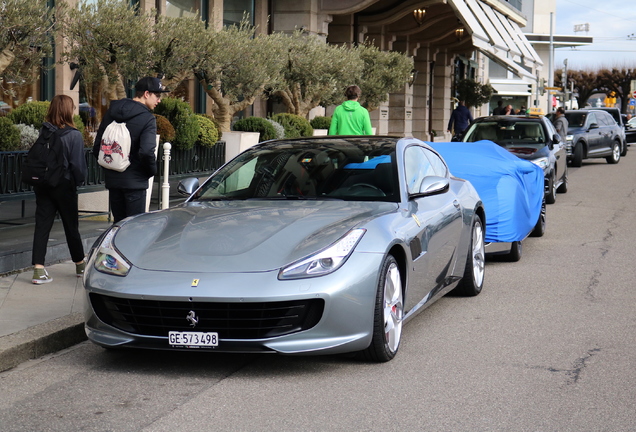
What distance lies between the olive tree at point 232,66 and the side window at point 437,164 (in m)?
6.38

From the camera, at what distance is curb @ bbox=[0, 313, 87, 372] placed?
5945 millimetres

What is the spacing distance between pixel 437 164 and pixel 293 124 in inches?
464

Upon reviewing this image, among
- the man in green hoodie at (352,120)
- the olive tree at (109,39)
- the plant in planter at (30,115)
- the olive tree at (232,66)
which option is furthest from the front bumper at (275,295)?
the olive tree at (232,66)

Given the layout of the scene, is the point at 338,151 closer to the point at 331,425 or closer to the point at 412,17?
the point at 331,425

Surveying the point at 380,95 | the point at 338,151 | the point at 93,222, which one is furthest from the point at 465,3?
the point at 338,151

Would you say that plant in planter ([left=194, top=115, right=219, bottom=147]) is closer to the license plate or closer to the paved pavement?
the paved pavement

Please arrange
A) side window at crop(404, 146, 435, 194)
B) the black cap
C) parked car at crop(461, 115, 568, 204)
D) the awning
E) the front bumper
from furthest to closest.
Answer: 1. the awning
2. parked car at crop(461, 115, 568, 204)
3. the black cap
4. side window at crop(404, 146, 435, 194)
5. the front bumper

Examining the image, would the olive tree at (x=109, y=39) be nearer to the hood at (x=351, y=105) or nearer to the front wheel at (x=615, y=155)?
the hood at (x=351, y=105)

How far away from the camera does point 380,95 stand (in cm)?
2544

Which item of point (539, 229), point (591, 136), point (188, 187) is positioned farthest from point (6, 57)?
point (591, 136)

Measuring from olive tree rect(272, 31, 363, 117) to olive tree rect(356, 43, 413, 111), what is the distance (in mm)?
2569

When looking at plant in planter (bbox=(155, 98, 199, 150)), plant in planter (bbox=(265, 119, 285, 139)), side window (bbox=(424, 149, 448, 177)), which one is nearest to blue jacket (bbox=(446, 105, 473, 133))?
plant in planter (bbox=(265, 119, 285, 139))

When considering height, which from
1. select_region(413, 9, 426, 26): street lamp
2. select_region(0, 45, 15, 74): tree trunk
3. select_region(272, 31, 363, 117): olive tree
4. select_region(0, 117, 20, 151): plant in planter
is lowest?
select_region(0, 117, 20, 151): plant in planter

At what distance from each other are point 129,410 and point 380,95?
2113 cm
